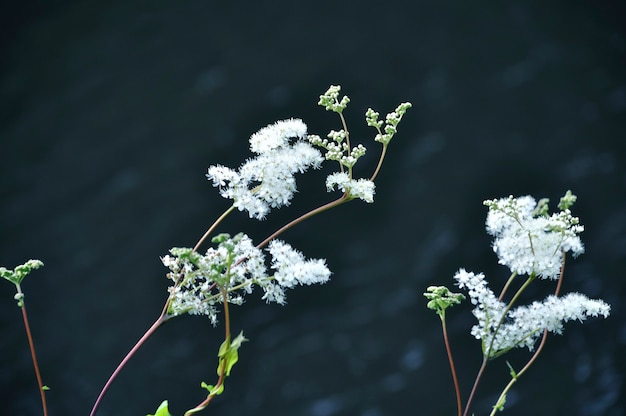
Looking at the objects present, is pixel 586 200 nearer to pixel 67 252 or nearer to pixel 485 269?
pixel 485 269

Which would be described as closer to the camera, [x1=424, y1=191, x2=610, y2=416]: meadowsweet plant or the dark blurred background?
[x1=424, y1=191, x2=610, y2=416]: meadowsweet plant

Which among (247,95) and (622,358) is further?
(247,95)

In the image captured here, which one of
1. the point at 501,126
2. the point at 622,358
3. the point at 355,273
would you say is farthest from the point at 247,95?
the point at 622,358

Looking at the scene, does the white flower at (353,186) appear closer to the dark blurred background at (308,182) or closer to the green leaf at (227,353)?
the green leaf at (227,353)

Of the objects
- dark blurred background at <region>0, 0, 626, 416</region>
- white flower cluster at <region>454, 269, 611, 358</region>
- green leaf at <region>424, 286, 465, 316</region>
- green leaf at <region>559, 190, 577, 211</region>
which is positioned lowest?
white flower cluster at <region>454, 269, 611, 358</region>

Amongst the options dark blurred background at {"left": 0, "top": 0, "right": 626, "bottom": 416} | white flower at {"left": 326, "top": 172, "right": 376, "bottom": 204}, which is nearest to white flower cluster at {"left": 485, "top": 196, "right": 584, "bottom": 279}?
white flower at {"left": 326, "top": 172, "right": 376, "bottom": 204}

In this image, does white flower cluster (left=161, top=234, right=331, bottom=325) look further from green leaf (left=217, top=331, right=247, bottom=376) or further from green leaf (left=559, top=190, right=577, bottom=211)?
green leaf (left=559, top=190, right=577, bottom=211)

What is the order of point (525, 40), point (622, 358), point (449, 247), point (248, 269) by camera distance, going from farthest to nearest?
point (525, 40)
point (449, 247)
point (622, 358)
point (248, 269)
